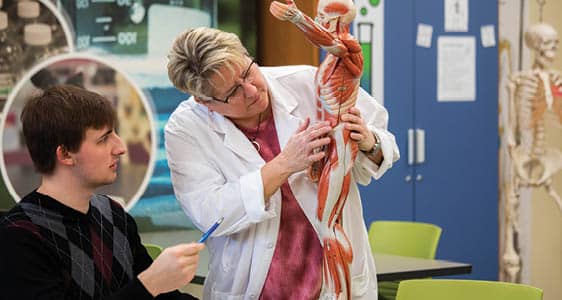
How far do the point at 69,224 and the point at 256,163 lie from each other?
0.52 meters

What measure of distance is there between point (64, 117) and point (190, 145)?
448 mm

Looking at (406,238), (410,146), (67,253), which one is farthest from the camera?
(410,146)

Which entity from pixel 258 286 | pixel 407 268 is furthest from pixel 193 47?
pixel 407 268

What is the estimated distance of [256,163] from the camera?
95.0 inches

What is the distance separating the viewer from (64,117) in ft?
6.68

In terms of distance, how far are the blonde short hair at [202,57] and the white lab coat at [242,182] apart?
0.47 ft

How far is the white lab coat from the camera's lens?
2354 mm

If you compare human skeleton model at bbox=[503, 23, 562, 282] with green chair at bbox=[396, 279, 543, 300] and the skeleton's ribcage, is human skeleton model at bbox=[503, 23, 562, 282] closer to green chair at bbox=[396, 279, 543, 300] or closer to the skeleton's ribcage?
the skeleton's ribcage

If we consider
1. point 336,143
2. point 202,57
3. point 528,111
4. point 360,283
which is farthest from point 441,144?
point 202,57

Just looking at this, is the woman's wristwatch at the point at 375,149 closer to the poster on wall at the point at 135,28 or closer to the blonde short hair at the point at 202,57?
the blonde short hair at the point at 202,57

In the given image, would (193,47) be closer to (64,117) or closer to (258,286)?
(64,117)

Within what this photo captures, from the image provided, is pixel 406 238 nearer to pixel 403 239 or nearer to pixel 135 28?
pixel 403 239

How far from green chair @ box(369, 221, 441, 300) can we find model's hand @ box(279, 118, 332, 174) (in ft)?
6.98

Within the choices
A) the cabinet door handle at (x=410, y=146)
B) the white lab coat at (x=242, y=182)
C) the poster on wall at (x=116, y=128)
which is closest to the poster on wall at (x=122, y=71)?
the poster on wall at (x=116, y=128)
